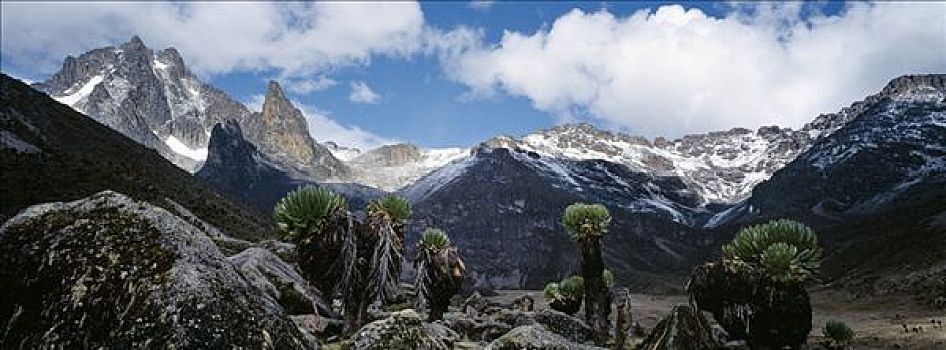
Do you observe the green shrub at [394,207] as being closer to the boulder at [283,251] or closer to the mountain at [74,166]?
the boulder at [283,251]

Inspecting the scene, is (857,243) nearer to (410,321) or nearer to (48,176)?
(48,176)

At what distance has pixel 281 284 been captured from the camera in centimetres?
2416

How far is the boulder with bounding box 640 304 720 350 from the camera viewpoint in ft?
55.4

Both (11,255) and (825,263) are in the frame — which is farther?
(825,263)

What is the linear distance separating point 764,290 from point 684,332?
328 inches

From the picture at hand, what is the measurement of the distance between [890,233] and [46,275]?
6748 inches

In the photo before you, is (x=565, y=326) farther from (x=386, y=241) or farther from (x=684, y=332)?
(x=684, y=332)

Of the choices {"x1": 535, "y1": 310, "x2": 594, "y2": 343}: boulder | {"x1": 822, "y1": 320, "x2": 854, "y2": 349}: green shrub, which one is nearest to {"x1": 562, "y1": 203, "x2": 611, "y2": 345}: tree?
{"x1": 535, "y1": 310, "x2": 594, "y2": 343}: boulder

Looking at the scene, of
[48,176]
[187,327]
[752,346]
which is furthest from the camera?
[48,176]

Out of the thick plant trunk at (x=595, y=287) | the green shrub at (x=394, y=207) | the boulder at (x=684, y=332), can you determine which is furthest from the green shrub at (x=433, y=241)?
the boulder at (x=684, y=332)

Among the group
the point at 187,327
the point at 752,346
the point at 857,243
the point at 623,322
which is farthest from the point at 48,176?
the point at 857,243

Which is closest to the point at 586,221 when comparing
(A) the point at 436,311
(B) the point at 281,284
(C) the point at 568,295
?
(A) the point at 436,311

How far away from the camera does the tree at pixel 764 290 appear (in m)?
23.6

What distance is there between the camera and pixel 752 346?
24125 millimetres
